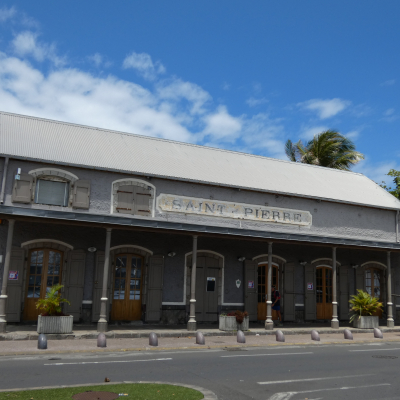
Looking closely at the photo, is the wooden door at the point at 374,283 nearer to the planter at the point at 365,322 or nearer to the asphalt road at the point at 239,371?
the planter at the point at 365,322

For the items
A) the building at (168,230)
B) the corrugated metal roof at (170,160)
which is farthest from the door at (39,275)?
the corrugated metal roof at (170,160)

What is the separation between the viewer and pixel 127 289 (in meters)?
16.9

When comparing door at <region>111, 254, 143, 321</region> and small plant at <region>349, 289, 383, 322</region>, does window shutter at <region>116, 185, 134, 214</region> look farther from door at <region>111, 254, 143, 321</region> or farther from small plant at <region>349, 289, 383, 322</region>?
small plant at <region>349, 289, 383, 322</region>

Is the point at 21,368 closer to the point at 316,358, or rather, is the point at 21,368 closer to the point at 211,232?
the point at 316,358

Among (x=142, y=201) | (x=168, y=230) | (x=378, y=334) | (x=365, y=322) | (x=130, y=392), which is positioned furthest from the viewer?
(x=365, y=322)

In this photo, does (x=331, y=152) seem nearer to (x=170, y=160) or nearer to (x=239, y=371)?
(x=170, y=160)

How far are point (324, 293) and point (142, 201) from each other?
915cm

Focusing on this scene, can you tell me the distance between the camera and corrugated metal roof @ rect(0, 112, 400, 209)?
55.5 feet

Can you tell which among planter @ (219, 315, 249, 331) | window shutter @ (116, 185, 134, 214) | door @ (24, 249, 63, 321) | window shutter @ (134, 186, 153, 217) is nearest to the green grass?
planter @ (219, 315, 249, 331)

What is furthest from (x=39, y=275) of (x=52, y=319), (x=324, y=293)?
(x=324, y=293)

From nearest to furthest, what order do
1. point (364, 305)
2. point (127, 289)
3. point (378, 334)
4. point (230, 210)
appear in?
point (378, 334) → point (127, 289) → point (364, 305) → point (230, 210)

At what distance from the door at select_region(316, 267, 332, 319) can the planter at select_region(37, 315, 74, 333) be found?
11.2 m

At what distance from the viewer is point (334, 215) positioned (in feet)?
69.1

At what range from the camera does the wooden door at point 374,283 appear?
847 inches
